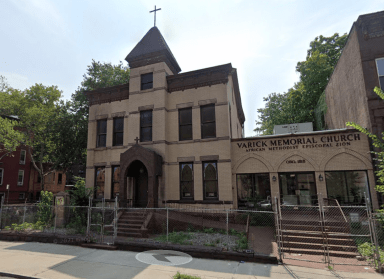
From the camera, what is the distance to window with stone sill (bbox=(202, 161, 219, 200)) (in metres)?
14.6

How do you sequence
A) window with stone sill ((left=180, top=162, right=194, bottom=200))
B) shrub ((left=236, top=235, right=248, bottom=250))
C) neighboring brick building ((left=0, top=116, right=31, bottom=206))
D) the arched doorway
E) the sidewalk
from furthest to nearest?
neighboring brick building ((left=0, top=116, right=31, bottom=206))
the arched doorway
window with stone sill ((left=180, top=162, right=194, bottom=200))
shrub ((left=236, top=235, right=248, bottom=250))
the sidewalk

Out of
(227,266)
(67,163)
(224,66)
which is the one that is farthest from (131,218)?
(67,163)

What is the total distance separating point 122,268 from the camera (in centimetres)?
758

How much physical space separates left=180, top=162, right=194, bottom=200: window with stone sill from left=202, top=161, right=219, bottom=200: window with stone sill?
3.00 ft

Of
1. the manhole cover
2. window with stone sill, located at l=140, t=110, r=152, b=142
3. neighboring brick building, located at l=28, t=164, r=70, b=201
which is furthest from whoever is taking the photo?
neighboring brick building, located at l=28, t=164, r=70, b=201

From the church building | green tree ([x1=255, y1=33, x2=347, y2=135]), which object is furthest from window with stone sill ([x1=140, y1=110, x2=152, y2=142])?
green tree ([x1=255, y1=33, x2=347, y2=135])

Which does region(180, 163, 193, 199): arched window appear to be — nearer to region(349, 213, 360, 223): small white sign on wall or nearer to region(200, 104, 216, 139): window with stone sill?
region(200, 104, 216, 139): window with stone sill

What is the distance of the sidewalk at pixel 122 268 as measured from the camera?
6973mm

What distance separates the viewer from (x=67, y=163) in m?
26.4

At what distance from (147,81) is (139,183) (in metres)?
7.31

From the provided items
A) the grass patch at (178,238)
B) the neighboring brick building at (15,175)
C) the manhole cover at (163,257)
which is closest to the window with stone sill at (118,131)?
the grass patch at (178,238)

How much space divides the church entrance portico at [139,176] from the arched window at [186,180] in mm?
1501

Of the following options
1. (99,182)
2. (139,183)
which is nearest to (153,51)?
(139,183)

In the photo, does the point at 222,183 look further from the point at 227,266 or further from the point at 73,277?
the point at 73,277
